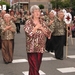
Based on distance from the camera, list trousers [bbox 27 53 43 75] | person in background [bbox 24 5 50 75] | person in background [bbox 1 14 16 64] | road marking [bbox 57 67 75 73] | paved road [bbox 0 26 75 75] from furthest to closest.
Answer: person in background [bbox 1 14 16 64], road marking [bbox 57 67 75 73], paved road [bbox 0 26 75 75], trousers [bbox 27 53 43 75], person in background [bbox 24 5 50 75]

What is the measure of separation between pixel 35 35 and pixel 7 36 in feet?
11.5

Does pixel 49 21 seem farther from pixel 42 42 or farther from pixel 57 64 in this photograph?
pixel 42 42

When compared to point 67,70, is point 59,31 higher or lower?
higher

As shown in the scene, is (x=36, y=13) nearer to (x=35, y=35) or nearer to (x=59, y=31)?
(x=35, y=35)

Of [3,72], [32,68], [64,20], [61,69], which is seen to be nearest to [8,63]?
[3,72]

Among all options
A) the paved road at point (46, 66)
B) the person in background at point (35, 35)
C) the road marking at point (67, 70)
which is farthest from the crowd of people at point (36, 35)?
the road marking at point (67, 70)

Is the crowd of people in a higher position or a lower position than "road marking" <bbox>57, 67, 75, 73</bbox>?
higher

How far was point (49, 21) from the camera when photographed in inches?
452

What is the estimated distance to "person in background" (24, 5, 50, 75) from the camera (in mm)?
5973

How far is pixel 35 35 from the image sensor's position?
600 cm

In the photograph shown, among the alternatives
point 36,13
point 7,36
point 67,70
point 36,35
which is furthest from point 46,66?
point 36,13

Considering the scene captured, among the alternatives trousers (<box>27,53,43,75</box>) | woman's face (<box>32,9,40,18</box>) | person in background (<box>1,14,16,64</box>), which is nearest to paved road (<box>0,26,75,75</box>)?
person in background (<box>1,14,16,64</box>)

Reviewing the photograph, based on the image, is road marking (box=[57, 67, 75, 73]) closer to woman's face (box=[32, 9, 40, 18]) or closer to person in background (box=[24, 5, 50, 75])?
person in background (box=[24, 5, 50, 75])

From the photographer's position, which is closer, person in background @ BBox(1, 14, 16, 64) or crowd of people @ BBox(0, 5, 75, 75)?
crowd of people @ BBox(0, 5, 75, 75)
